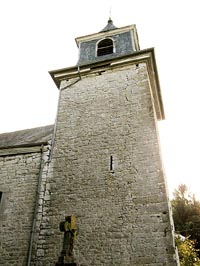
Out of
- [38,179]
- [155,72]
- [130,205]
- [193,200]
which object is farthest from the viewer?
[193,200]

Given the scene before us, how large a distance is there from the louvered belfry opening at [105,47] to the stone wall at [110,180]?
2289mm

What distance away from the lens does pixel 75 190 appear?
21.4 ft

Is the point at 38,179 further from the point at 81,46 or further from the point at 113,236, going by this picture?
the point at 81,46

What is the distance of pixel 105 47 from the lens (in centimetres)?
1094

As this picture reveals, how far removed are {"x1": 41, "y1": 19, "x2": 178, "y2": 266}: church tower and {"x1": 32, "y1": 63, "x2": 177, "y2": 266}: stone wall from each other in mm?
20

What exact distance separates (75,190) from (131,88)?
4.03 meters

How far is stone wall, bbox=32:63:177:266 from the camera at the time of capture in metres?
5.41

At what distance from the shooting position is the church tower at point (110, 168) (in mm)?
5434

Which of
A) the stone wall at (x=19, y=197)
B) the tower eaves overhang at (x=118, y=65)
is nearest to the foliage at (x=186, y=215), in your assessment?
the tower eaves overhang at (x=118, y=65)

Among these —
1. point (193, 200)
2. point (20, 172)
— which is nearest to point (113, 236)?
point (20, 172)

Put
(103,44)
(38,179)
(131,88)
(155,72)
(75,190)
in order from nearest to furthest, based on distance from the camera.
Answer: (75,190) → (38,179) → (131,88) → (155,72) → (103,44)

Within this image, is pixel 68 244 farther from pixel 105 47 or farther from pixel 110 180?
pixel 105 47

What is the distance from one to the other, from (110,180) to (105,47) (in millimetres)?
6732

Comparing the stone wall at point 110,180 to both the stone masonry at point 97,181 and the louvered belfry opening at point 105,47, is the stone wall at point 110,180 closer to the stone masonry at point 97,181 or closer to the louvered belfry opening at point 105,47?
the stone masonry at point 97,181
